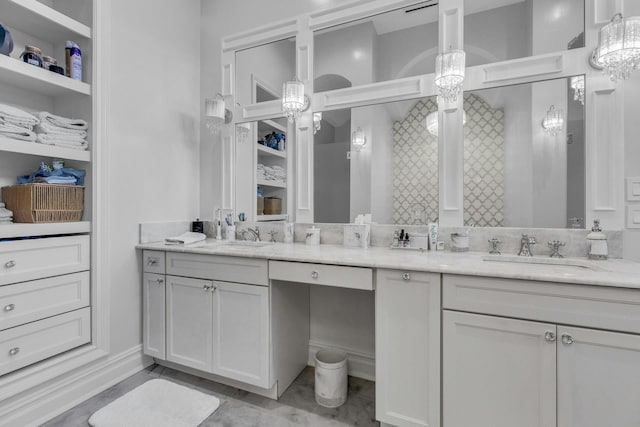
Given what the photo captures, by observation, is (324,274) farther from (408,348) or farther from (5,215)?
(5,215)

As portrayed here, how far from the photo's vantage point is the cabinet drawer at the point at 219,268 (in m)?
1.73

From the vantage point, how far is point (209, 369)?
187cm

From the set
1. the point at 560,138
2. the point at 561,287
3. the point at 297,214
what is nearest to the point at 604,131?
the point at 560,138

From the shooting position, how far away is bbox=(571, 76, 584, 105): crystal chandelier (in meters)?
1.63

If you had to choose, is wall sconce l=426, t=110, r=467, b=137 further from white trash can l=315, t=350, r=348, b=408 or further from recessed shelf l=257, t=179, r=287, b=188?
white trash can l=315, t=350, r=348, b=408

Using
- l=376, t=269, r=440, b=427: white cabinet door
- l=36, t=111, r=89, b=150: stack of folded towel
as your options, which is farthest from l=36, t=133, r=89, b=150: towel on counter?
l=376, t=269, r=440, b=427: white cabinet door

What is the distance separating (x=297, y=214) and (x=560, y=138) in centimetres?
169

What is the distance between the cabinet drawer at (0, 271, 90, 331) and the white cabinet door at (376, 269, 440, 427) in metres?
1.80

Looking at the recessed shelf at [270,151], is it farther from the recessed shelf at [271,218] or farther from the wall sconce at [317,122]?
the recessed shelf at [271,218]

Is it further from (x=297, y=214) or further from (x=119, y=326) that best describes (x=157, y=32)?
(x=119, y=326)

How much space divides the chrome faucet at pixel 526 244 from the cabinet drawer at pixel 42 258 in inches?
103

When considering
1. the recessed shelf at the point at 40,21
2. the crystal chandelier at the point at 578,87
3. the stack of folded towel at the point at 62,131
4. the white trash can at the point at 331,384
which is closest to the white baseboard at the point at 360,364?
the white trash can at the point at 331,384

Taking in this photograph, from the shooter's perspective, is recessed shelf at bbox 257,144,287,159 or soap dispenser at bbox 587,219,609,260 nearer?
soap dispenser at bbox 587,219,609,260

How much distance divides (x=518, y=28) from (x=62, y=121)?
2743 mm
